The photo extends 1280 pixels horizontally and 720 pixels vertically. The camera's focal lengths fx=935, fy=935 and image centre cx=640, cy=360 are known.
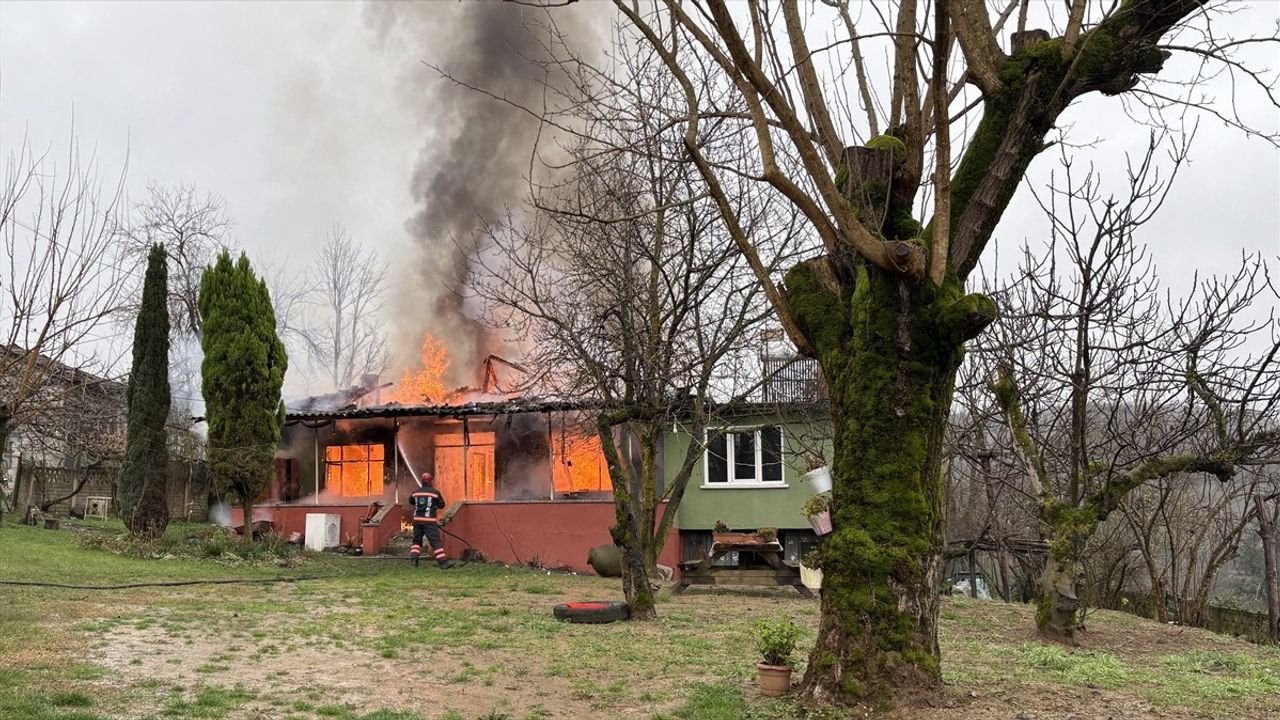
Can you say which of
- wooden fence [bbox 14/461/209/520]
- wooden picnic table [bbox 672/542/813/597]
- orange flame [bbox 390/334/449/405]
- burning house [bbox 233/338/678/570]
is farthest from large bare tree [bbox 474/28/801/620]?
wooden fence [bbox 14/461/209/520]

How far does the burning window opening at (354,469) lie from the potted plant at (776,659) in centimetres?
2209

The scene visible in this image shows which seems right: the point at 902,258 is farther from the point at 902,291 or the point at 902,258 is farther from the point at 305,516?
the point at 305,516

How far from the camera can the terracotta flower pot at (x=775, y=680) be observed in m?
7.00

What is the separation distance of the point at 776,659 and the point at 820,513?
3.80 ft

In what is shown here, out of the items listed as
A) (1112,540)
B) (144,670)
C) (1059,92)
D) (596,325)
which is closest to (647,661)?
(144,670)

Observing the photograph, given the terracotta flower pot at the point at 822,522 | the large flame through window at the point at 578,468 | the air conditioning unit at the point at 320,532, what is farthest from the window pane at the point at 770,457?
the terracotta flower pot at the point at 822,522

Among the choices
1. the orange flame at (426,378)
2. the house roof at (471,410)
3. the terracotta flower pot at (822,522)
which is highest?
the orange flame at (426,378)

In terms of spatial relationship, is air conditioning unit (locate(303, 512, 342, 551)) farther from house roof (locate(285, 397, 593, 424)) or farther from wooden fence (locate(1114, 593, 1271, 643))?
wooden fence (locate(1114, 593, 1271, 643))

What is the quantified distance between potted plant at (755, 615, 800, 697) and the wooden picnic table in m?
8.39

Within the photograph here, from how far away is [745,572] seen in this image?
628 inches

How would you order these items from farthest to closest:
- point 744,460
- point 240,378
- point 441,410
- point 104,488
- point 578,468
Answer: point 104,488 < point 578,468 < point 441,410 < point 744,460 < point 240,378

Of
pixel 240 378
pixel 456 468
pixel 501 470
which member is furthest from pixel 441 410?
pixel 240 378

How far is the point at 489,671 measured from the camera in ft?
27.4

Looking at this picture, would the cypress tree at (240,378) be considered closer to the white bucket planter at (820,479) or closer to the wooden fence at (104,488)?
the wooden fence at (104,488)
